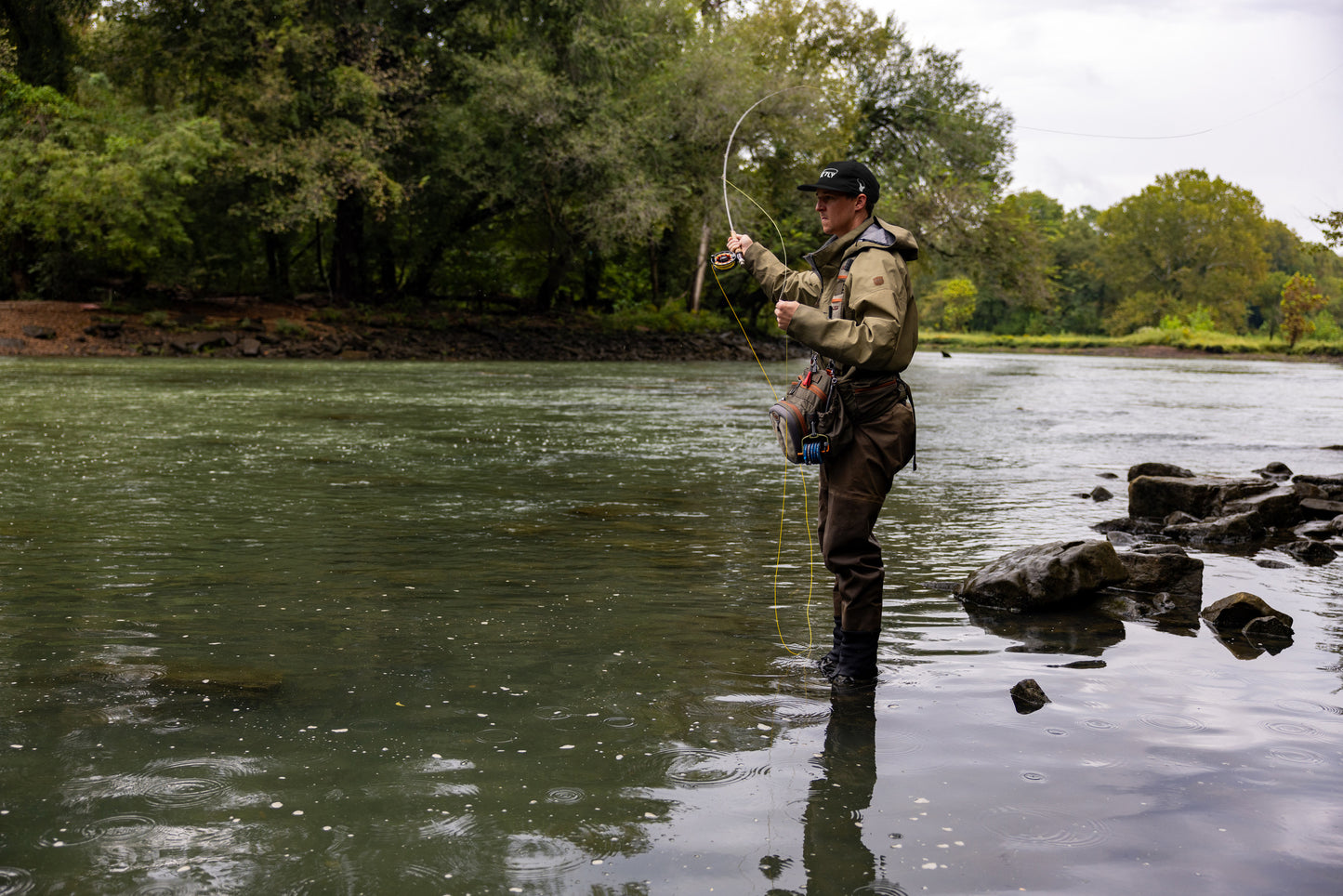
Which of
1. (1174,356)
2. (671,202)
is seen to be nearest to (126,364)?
(671,202)

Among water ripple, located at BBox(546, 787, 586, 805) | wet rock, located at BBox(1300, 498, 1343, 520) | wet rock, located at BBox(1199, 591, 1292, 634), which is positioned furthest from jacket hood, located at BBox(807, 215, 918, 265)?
wet rock, located at BBox(1300, 498, 1343, 520)

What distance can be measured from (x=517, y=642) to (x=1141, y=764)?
246 cm

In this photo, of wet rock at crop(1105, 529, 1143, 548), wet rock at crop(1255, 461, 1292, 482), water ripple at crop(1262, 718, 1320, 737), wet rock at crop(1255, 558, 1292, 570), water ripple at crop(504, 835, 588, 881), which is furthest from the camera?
wet rock at crop(1255, 461, 1292, 482)

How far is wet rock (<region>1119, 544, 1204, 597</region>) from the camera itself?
19.7ft

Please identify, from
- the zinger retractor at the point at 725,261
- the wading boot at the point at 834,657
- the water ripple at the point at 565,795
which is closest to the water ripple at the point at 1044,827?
the water ripple at the point at 565,795

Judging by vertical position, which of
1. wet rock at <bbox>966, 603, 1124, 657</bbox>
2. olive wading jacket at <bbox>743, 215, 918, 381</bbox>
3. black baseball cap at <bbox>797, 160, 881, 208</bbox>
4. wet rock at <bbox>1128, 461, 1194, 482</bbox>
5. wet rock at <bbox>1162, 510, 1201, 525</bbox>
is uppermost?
black baseball cap at <bbox>797, 160, 881, 208</bbox>

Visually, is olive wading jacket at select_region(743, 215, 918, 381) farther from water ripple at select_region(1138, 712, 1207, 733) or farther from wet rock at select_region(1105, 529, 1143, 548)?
wet rock at select_region(1105, 529, 1143, 548)

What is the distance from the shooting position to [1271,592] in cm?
616

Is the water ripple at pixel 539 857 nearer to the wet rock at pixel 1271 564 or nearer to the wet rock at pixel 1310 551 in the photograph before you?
the wet rock at pixel 1271 564

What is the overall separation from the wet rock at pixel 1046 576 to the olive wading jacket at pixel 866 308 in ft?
6.23

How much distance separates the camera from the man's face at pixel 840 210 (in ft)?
14.5

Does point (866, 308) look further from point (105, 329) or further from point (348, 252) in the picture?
point (348, 252)

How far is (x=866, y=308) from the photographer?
13.8ft

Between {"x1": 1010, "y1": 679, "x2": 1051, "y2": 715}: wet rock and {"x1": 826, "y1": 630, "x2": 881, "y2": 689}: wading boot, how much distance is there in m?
0.52
